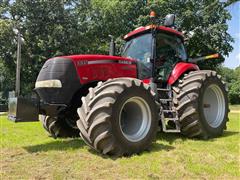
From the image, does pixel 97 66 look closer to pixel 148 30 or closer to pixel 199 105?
pixel 148 30

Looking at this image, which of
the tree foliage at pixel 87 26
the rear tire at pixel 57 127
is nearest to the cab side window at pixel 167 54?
the rear tire at pixel 57 127

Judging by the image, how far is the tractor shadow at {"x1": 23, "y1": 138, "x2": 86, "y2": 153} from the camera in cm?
545

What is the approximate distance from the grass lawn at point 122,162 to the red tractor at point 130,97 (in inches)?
12.9

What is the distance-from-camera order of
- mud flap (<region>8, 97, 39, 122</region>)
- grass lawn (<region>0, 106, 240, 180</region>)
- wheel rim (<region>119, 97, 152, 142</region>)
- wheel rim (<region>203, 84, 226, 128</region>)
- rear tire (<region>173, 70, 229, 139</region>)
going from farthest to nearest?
1. wheel rim (<region>203, 84, 226, 128</region>)
2. rear tire (<region>173, 70, 229, 139</region>)
3. wheel rim (<region>119, 97, 152, 142</region>)
4. mud flap (<region>8, 97, 39, 122</region>)
5. grass lawn (<region>0, 106, 240, 180</region>)

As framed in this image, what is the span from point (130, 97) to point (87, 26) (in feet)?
64.8

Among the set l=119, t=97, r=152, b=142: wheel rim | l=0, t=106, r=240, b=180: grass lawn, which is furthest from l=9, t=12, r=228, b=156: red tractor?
l=0, t=106, r=240, b=180: grass lawn

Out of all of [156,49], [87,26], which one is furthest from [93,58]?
[87,26]

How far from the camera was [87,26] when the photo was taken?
24203 mm

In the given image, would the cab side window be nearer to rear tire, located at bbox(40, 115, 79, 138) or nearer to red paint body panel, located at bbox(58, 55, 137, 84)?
red paint body panel, located at bbox(58, 55, 137, 84)

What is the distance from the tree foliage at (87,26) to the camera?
2173cm

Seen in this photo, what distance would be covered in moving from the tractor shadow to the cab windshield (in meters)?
2.18


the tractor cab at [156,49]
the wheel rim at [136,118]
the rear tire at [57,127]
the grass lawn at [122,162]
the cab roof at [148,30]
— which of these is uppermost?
the cab roof at [148,30]

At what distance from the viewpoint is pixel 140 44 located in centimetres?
716

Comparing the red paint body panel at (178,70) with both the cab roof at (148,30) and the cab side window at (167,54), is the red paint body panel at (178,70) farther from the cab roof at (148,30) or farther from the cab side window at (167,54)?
the cab roof at (148,30)
